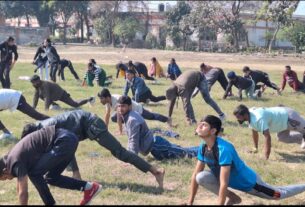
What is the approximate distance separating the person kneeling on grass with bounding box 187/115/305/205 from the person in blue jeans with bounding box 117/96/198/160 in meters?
1.75

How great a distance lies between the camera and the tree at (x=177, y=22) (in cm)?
5197

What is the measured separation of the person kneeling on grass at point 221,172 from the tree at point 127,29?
163 ft

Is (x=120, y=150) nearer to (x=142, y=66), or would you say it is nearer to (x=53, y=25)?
(x=142, y=66)

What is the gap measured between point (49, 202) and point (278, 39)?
4878cm

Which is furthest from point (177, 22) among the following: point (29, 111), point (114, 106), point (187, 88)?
point (29, 111)

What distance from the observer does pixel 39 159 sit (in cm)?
544

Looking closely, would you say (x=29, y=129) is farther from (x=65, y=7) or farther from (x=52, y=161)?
(x=65, y=7)

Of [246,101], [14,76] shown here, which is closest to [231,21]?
[14,76]

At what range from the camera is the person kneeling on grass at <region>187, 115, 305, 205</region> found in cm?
526

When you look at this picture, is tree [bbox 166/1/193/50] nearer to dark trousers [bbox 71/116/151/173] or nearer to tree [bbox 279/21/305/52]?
tree [bbox 279/21/305/52]

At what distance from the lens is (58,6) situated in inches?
2371

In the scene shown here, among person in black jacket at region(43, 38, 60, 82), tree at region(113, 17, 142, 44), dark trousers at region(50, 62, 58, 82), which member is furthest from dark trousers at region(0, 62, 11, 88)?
tree at region(113, 17, 142, 44)

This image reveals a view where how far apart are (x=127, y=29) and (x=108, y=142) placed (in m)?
48.9

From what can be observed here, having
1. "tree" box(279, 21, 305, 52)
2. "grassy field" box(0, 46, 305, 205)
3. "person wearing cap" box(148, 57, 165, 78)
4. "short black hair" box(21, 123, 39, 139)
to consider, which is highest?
"tree" box(279, 21, 305, 52)
